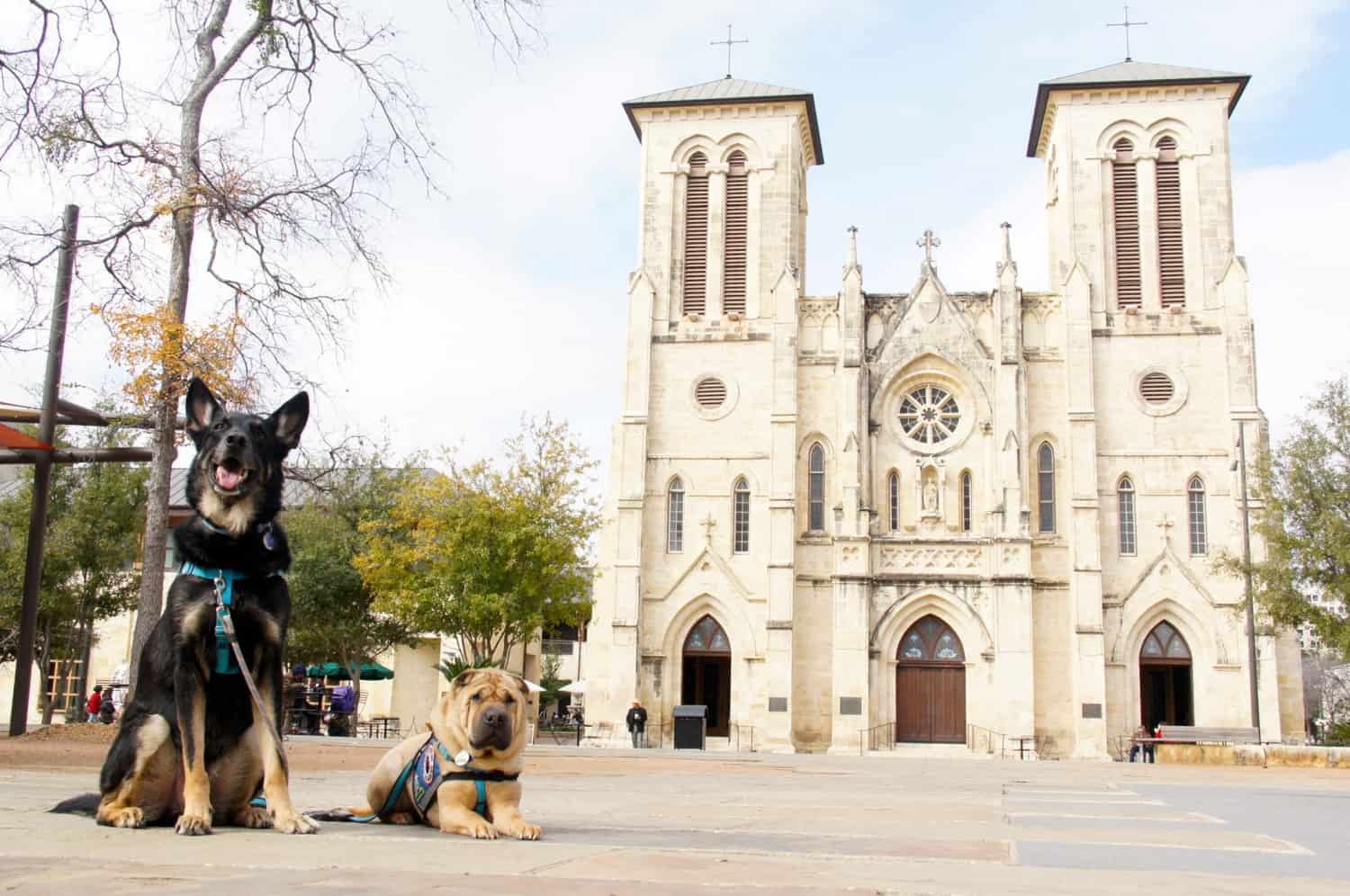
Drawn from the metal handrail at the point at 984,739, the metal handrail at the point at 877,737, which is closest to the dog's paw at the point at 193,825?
the metal handrail at the point at 877,737

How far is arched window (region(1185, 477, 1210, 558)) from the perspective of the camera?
120ft

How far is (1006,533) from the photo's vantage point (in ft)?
120

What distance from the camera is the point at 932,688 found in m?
36.5

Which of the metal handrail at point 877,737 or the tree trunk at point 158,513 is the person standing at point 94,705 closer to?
the metal handrail at point 877,737

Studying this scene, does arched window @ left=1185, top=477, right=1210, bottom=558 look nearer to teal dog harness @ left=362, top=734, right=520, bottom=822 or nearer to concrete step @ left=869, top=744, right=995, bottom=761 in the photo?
concrete step @ left=869, top=744, right=995, bottom=761

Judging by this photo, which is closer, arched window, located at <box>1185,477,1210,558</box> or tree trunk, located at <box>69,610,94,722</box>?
arched window, located at <box>1185,477,1210,558</box>

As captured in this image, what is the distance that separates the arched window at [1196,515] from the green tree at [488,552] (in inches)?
667

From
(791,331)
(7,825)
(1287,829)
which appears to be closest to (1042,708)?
(791,331)

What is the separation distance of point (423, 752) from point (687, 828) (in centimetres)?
175

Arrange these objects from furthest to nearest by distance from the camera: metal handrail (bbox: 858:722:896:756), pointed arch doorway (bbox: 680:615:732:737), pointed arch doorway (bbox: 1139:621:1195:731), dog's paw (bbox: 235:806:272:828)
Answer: pointed arch doorway (bbox: 680:615:732:737) < pointed arch doorway (bbox: 1139:621:1195:731) < metal handrail (bbox: 858:722:896:756) < dog's paw (bbox: 235:806:272:828)

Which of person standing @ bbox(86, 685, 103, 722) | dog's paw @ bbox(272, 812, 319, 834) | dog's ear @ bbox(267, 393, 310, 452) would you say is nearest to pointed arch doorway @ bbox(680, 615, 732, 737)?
person standing @ bbox(86, 685, 103, 722)

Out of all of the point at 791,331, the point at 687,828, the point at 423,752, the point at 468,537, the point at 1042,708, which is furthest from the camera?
the point at 791,331

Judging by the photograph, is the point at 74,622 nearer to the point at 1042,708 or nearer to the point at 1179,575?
the point at 1042,708

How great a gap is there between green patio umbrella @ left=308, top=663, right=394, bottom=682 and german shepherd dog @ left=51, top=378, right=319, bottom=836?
115 ft
